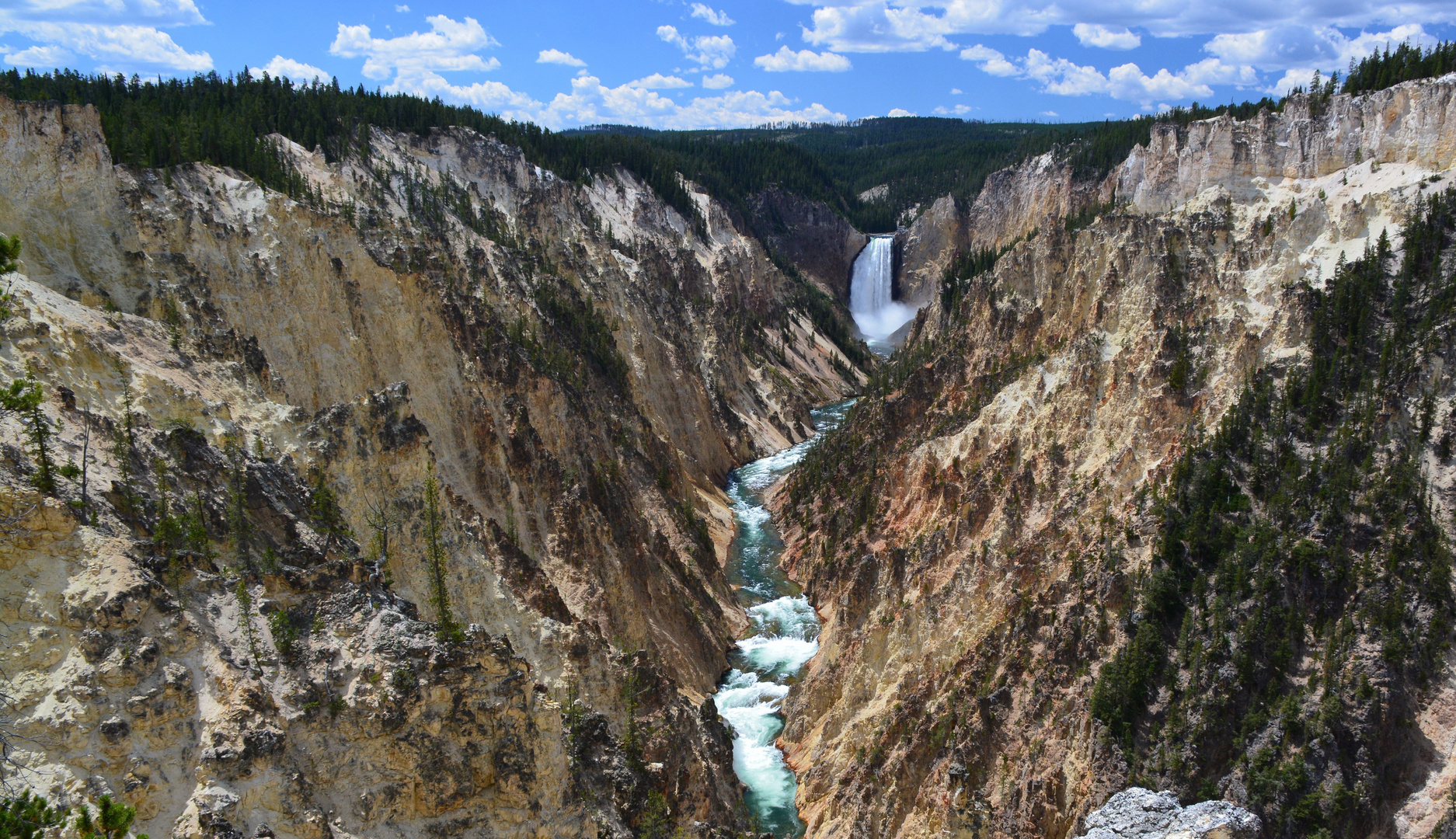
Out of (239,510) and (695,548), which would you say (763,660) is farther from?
(239,510)

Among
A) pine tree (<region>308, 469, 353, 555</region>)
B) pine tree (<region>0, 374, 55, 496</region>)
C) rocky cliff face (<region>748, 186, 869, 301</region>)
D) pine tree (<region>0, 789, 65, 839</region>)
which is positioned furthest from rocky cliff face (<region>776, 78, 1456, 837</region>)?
rocky cliff face (<region>748, 186, 869, 301</region>)

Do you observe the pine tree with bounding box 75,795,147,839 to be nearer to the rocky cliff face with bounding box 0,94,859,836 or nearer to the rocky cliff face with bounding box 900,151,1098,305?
the rocky cliff face with bounding box 0,94,859,836

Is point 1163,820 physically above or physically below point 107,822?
below

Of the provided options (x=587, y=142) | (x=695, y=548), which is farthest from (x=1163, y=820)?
(x=587, y=142)

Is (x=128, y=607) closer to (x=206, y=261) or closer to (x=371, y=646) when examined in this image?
(x=371, y=646)

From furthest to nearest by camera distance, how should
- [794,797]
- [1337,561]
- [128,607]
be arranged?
[794,797] → [1337,561] → [128,607]

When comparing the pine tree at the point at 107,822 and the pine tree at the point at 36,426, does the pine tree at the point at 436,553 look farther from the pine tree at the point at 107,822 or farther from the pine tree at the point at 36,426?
the pine tree at the point at 107,822

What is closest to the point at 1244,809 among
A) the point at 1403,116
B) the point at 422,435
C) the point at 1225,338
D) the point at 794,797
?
the point at 794,797
